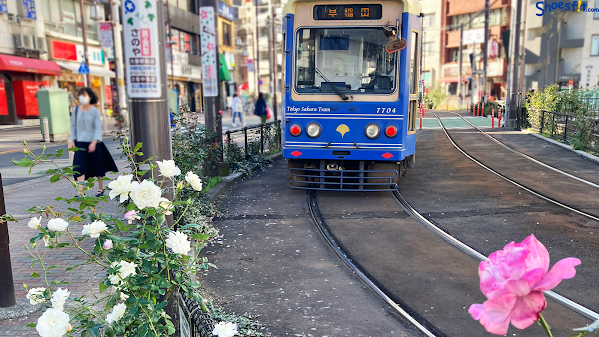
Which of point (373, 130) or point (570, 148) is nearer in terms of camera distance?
point (373, 130)

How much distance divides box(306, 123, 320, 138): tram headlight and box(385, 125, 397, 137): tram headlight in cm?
116

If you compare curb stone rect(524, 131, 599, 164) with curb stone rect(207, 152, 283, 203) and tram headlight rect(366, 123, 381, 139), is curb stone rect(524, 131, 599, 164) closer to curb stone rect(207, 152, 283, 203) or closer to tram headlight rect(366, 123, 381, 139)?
tram headlight rect(366, 123, 381, 139)

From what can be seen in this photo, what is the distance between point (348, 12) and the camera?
8.36 metres

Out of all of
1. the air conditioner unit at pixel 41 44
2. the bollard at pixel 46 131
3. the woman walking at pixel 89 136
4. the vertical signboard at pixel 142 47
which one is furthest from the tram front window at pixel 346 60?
the air conditioner unit at pixel 41 44

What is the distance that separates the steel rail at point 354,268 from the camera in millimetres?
4031

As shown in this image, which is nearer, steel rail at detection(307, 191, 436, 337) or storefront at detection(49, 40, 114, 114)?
steel rail at detection(307, 191, 436, 337)

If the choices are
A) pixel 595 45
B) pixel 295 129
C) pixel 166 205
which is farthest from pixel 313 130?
pixel 595 45

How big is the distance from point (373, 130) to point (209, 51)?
4.23m

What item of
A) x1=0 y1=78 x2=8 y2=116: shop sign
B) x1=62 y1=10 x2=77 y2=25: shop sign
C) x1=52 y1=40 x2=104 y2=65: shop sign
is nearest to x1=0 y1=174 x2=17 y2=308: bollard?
x1=0 y1=78 x2=8 y2=116: shop sign

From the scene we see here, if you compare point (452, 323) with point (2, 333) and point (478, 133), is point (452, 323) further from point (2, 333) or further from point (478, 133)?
point (478, 133)

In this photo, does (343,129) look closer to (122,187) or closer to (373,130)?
(373,130)

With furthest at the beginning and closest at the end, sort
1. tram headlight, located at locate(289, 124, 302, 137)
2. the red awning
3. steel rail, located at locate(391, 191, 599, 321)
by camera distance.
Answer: the red awning, tram headlight, located at locate(289, 124, 302, 137), steel rail, located at locate(391, 191, 599, 321)

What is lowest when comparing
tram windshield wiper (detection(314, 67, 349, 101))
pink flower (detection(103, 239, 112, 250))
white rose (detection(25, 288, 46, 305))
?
white rose (detection(25, 288, 46, 305))

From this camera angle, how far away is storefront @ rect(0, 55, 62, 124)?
2728cm
